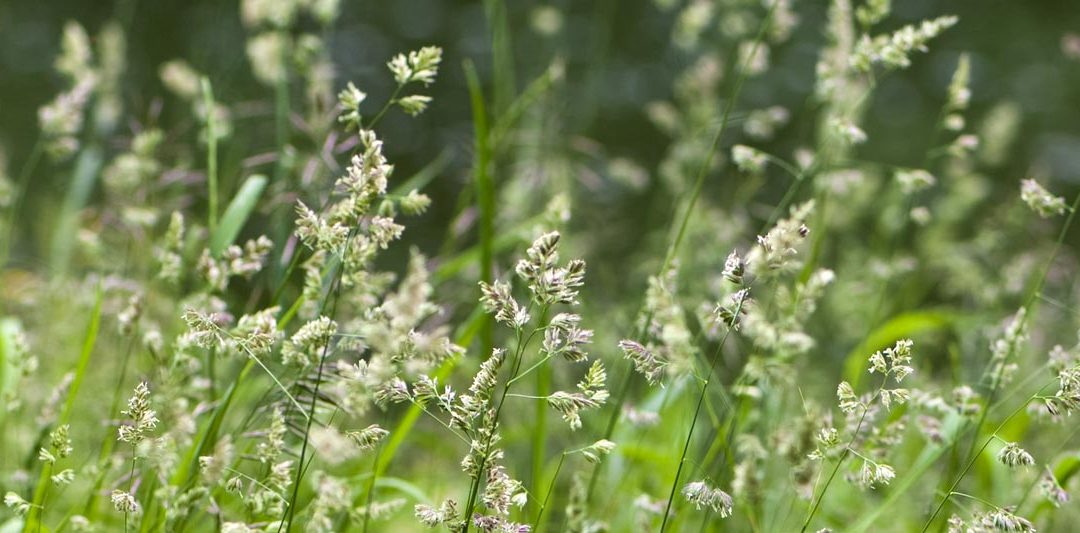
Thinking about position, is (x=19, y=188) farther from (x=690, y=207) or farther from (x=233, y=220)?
(x=690, y=207)

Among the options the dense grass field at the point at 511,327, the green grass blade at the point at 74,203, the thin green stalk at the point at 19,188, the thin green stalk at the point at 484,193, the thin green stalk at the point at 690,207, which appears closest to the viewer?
the dense grass field at the point at 511,327

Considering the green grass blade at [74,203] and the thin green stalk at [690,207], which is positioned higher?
the green grass blade at [74,203]

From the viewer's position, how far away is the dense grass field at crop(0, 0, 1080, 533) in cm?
123

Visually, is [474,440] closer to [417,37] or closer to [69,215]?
[69,215]

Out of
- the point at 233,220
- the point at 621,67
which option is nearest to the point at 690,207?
the point at 233,220

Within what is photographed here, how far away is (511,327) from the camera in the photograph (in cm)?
132

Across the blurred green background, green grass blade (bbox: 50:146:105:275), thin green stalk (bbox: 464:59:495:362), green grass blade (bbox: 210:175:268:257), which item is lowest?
green grass blade (bbox: 210:175:268:257)

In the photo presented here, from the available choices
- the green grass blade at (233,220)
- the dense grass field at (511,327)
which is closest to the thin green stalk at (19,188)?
the dense grass field at (511,327)

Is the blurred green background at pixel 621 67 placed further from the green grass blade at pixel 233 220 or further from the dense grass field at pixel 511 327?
the green grass blade at pixel 233 220

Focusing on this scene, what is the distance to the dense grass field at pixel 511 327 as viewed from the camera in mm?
1233

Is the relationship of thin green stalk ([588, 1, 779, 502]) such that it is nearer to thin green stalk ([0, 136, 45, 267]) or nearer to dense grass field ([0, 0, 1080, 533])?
dense grass field ([0, 0, 1080, 533])

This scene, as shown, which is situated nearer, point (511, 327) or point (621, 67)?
point (511, 327)

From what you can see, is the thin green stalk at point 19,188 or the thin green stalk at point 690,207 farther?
the thin green stalk at point 19,188

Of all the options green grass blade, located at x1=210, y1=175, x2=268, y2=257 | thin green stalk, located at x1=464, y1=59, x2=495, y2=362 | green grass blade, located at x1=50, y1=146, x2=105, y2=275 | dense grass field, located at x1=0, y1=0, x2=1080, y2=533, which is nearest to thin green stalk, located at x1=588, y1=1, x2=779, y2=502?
dense grass field, located at x1=0, y1=0, x2=1080, y2=533
